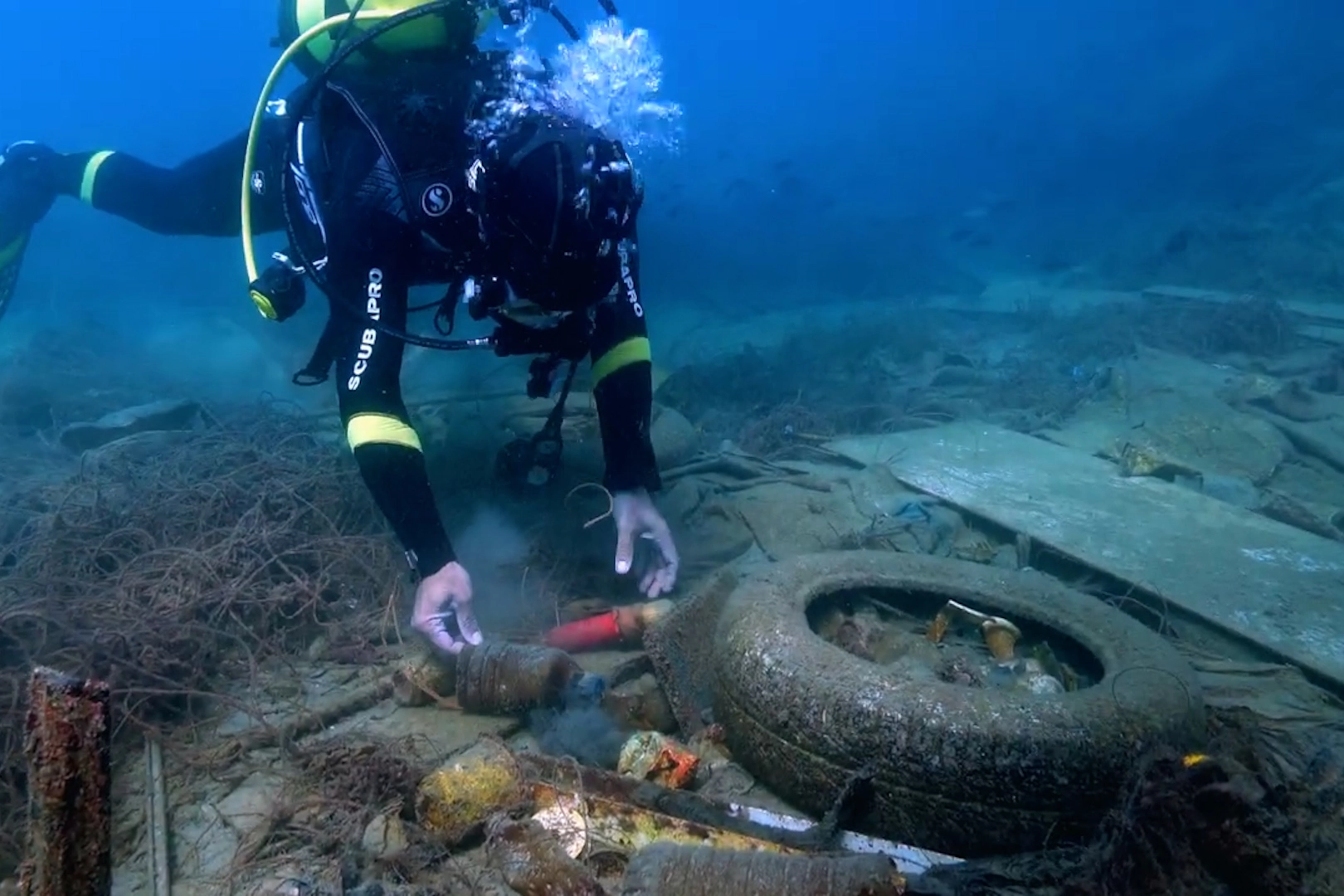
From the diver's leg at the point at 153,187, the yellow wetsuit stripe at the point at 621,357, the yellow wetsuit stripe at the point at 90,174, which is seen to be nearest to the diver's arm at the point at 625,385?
the yellow wetsuit stripe at the point at 621,357

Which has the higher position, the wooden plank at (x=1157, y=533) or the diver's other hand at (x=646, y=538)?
the diver's other hand at (x=646, y=538)

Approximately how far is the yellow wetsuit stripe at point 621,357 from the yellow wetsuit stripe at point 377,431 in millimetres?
1231

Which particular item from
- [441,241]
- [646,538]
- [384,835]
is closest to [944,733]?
[384,835]

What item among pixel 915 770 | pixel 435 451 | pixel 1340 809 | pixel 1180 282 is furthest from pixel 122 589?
pixel 1180 282

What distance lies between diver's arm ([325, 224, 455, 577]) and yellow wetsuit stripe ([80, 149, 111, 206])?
4582 millimetres

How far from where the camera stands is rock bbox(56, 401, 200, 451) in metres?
7.99

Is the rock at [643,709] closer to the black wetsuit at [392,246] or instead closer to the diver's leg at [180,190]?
the black wetsuit at [392,246]

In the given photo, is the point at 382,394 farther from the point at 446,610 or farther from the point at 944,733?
the point at 944,733

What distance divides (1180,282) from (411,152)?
18.8m

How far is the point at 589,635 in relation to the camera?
3879 millimetres

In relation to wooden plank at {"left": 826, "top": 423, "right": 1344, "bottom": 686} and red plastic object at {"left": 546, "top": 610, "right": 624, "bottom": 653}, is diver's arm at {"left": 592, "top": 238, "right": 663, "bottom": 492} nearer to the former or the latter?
red plastic object at {"left": 546, "top": 610, "right": 624, "bottom": 653}

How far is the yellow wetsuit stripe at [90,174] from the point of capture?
6.78 m

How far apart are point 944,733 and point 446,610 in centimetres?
223

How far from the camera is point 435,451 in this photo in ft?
18.9
